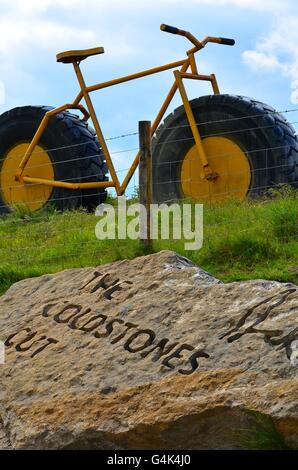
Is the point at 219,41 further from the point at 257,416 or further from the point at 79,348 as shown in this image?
the point at 257,416

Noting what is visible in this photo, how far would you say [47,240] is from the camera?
12.6 m

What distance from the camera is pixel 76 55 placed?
553 inches

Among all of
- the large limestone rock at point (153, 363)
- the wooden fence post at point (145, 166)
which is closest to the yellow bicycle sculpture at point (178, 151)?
the wooden fence post at point (145, 166)

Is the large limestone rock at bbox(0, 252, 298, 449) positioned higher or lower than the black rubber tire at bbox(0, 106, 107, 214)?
lower

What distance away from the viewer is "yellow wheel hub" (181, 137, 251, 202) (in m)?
13.2

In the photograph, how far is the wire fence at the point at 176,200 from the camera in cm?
1086

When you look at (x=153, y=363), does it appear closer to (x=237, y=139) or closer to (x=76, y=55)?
(x=237, y=139)

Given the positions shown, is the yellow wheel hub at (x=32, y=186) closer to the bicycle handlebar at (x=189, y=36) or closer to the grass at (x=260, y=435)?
the bicycle handlebar at (x=189, y=36)

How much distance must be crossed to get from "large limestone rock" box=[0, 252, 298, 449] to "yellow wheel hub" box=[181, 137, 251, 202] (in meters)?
4.83

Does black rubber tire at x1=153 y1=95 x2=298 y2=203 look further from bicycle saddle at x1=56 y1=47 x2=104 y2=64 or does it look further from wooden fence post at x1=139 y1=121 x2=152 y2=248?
wooden fence post at x1=139 y1=121 x2=152 y2=248

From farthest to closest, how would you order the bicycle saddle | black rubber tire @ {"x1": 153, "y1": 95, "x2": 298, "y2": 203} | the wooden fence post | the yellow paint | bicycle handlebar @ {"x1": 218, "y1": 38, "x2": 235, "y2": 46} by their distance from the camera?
bicycle handlebar @ {"x1": 218, "y1": 38, "x2": 235, "y2": 46} → the bicycle saddle → the yellow paint → black rubber tire @ {"x1": 153, "y1": 95, "x2": 298, "y2": 203} → the wooden fence post

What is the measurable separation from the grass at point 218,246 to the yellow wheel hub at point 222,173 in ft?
1.46

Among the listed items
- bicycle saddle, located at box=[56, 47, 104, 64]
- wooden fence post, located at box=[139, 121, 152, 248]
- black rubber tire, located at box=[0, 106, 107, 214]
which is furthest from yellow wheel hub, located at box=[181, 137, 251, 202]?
wooden fence post, located at box=[139, 121, 152, 248]

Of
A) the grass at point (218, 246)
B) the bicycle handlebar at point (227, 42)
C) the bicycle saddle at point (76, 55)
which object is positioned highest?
the bicycle handlebar at point (227, 42)
